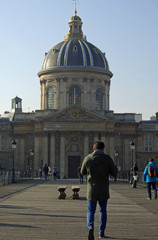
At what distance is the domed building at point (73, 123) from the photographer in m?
76.7

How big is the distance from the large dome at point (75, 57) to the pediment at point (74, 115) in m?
11.9

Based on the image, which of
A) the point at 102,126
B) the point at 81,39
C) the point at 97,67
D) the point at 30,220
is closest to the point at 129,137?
the point at 102,126

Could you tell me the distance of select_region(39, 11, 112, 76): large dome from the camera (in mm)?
86688

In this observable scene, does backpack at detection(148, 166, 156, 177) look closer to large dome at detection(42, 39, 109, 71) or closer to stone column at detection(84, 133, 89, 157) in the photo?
stone column at detection(84, 133, 89, 157)

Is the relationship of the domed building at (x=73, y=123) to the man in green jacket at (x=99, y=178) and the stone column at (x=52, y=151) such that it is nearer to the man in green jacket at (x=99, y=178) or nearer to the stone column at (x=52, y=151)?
the stone column at (x=52, y=151)

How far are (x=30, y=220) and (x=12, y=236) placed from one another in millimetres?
3146

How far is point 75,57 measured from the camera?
87.1 m

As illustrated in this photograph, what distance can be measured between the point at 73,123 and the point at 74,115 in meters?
1.24

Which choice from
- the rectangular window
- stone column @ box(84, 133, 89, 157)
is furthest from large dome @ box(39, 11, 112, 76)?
stone column @ box(84, 133, 89, 157)

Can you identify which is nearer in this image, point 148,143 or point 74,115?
point 74,115

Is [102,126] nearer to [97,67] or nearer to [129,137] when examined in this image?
[129,137]

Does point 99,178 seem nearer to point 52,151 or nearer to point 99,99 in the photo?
point 52,151

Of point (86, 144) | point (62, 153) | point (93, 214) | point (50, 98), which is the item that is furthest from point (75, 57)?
point (93, 214)

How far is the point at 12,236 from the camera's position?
37.9 ft
